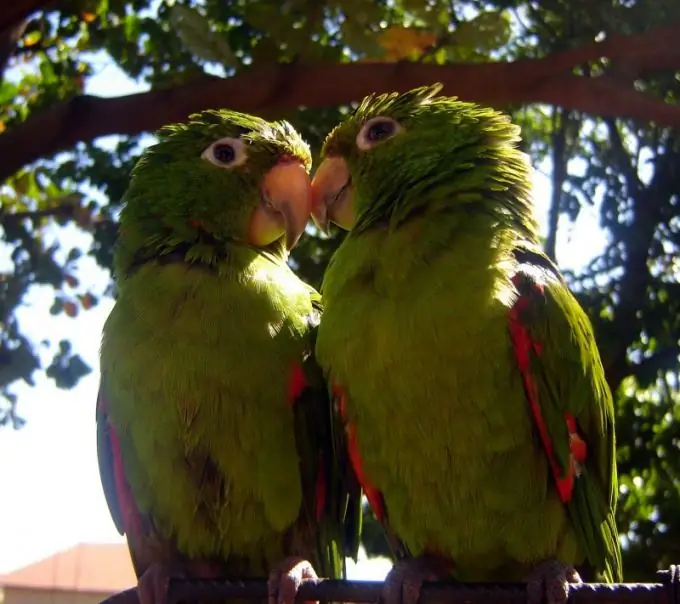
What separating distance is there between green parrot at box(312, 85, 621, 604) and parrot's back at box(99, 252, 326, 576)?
12 cm

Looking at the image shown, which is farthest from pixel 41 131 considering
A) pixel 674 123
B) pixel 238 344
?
pixel 674 123

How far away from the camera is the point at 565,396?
1297 millimetres

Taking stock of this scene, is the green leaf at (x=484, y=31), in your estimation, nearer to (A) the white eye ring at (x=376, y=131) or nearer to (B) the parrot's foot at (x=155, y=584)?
(A) the white eye ring at (x=376, y=131)

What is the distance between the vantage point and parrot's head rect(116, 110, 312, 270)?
5.32 ft

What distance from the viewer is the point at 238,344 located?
1.43 meters

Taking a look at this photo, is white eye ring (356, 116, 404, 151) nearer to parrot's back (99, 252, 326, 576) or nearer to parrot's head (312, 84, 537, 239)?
parrot's head (312, 84, 537, 239)

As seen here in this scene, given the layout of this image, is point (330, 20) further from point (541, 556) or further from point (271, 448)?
point (541, 556)

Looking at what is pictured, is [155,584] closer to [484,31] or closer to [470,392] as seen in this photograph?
[470,392]

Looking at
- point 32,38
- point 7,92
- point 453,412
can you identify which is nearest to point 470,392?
point 453,412

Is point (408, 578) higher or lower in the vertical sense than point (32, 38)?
lower

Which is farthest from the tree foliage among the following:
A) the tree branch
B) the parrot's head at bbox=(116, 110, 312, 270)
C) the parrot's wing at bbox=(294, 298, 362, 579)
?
the parrot's wing at bbox=(294, 298, 362, 579)

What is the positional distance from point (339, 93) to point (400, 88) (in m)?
0.20

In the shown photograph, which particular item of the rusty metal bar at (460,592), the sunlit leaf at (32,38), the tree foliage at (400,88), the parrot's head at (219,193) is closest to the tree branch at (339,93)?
the tree foliage at (400,88)

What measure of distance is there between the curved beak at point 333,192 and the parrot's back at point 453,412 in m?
0.30
